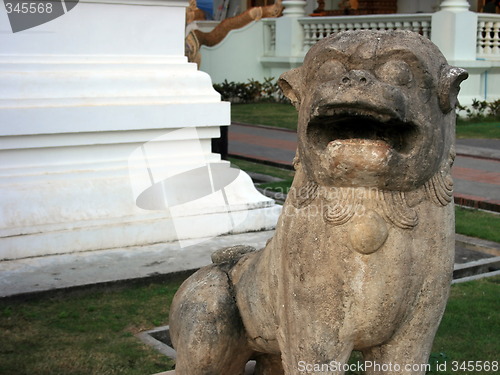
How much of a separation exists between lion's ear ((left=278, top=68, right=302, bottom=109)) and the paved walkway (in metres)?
5.64

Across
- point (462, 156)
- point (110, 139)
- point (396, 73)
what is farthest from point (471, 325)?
point (462, 156)

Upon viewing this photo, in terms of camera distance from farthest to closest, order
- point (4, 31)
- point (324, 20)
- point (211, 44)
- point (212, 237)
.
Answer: point (211, 44) → point (324, 20) → point (212, 237) → point (4, 31)

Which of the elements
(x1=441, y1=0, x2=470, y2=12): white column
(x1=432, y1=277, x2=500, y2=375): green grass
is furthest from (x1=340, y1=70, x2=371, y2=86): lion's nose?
(x1=441, y1=0, x2=470, y2=12): white column

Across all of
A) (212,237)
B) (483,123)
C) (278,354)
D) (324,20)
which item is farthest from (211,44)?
(278,354)

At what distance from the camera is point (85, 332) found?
467 centimetres

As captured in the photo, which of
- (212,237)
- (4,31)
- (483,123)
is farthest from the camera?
(483,123)

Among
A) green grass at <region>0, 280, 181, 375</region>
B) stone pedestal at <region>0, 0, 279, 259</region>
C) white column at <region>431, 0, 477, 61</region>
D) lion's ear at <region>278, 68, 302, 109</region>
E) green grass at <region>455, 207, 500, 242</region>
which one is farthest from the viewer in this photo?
white column at <region>431, 0, 477, 61</region>

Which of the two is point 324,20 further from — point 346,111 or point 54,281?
point 346,111

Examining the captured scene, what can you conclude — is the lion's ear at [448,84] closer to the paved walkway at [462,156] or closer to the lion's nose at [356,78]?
the lion's nose at [356,78]

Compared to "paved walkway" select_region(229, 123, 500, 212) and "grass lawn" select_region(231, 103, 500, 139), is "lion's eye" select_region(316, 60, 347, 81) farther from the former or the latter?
"grass lawn" select_region(231, 103, 500, 139)

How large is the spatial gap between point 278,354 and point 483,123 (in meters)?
12.4

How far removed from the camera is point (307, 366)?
2789 mm

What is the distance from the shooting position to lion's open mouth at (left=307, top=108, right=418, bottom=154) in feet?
8.50

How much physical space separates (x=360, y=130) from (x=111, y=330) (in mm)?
2511
